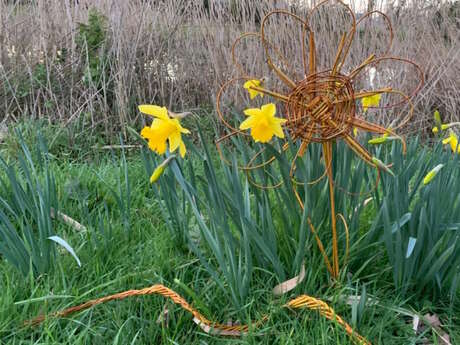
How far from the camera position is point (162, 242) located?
5.05ft

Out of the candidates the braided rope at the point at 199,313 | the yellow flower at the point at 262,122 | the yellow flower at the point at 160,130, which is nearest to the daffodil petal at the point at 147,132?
the yellow flower at the point at 160,130

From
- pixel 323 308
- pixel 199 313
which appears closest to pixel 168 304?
pixel 199 313

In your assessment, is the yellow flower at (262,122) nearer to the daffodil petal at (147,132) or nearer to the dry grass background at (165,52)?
the daffodil petal at (147,132)

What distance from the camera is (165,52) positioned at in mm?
3533

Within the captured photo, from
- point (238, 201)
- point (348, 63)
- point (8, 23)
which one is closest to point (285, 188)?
point (238, 201)

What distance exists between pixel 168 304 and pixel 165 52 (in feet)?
8.60

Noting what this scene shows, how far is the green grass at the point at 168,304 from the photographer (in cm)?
117

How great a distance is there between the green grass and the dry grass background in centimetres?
190

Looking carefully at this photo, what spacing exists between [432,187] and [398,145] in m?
0.19

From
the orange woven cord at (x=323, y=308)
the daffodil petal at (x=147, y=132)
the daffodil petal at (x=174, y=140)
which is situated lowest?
the orange woven cord at (x=323, y=308)

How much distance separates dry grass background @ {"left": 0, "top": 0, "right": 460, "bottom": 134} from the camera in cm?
332

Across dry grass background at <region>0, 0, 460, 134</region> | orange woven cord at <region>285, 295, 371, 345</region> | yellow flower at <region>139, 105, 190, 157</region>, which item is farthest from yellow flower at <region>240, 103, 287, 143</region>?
dry grass background at <region>0, 0, 460, 134</region>

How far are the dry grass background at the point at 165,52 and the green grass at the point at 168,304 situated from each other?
190 centimetres

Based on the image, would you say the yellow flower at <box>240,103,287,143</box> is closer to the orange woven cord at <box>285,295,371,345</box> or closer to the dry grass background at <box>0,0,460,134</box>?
the orange woven cord at <box>285,295,371,345</box>
